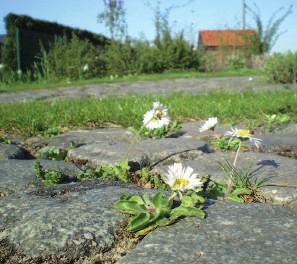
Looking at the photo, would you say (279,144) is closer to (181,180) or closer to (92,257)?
(181,180)

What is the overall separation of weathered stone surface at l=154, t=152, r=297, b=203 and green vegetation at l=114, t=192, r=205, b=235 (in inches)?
17.6

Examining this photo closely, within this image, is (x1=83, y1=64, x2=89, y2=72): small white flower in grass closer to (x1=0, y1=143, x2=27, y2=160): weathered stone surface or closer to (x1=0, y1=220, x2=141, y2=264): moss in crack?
(x1=0, y1=143, x2=27, y2=160): weathered stone surface

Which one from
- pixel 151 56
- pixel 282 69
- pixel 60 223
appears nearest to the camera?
pixel 60 223

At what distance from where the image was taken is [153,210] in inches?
54.0

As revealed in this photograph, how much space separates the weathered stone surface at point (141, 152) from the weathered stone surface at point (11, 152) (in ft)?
0.84

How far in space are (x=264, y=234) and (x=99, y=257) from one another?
1.32 feet

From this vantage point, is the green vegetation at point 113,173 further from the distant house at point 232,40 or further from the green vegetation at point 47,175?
the distant house at point 232,40

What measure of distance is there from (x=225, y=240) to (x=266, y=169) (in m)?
0.89

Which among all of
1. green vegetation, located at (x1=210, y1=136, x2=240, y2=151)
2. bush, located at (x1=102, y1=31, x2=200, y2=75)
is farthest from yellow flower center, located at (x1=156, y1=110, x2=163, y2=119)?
Result: bush, located at (x1=102, y1=31, x2=200, y2=75)

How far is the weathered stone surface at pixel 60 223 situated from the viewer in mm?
1268

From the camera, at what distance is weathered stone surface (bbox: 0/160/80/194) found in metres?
1.83

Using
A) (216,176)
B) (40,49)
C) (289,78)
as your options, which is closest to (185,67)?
(40,49)

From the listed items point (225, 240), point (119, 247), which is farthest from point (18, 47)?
point (225, 240)

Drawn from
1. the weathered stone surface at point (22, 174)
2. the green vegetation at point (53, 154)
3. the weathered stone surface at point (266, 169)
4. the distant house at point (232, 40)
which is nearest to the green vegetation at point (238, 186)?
the weathered stone surface at point (266, 169)
